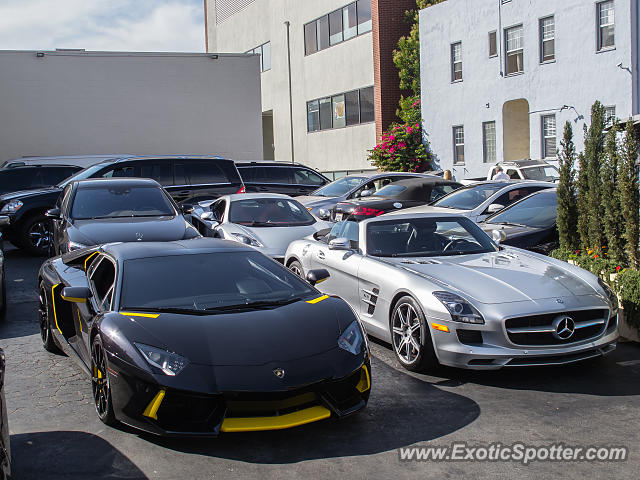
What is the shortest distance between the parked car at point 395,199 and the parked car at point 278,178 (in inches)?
109

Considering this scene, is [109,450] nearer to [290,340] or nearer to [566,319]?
[290,340]

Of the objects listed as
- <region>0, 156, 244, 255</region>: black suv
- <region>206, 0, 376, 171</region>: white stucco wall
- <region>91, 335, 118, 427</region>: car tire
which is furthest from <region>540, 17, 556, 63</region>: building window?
<region>91, 335, 118, 427</region>: car tire

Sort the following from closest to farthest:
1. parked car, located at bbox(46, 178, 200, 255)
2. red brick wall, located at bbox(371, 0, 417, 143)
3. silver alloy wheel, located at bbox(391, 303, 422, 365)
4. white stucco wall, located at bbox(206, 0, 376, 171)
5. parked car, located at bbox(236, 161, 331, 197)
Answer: silver alloy wheel, located at bbox(391, 303, 422, 365)
parked car, located at bbox(46, 178, 200, 255)
parked car, located at bbox(236, 161, 331, 197)
red brick wall, located at bbox(371, 0, 417, 143)
white stucco wall, located at bbox(206, 0, 376, 171)

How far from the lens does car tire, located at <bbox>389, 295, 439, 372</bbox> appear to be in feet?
21.0

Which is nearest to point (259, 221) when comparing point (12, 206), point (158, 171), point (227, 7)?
point (158, 171)

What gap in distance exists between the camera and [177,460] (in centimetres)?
460

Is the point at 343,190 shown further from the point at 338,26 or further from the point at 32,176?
the point at 338,26

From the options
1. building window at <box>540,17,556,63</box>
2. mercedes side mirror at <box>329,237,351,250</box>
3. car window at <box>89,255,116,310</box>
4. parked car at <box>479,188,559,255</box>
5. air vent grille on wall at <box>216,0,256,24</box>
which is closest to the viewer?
car window at <box>89,255,116,310</box>

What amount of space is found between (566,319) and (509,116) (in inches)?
833

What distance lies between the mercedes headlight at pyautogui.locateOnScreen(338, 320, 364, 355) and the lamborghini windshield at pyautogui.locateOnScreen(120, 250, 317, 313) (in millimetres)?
537

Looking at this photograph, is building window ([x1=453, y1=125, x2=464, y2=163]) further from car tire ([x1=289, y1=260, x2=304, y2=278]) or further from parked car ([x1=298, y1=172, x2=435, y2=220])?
car tire ([x1=289, y1=260, x2=304, y2=278])

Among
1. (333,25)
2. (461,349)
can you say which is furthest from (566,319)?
(333,25)

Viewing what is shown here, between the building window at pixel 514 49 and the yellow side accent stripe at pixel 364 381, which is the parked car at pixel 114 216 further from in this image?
the building window at pixel 514 49

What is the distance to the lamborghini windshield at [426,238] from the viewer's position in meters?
7.86
